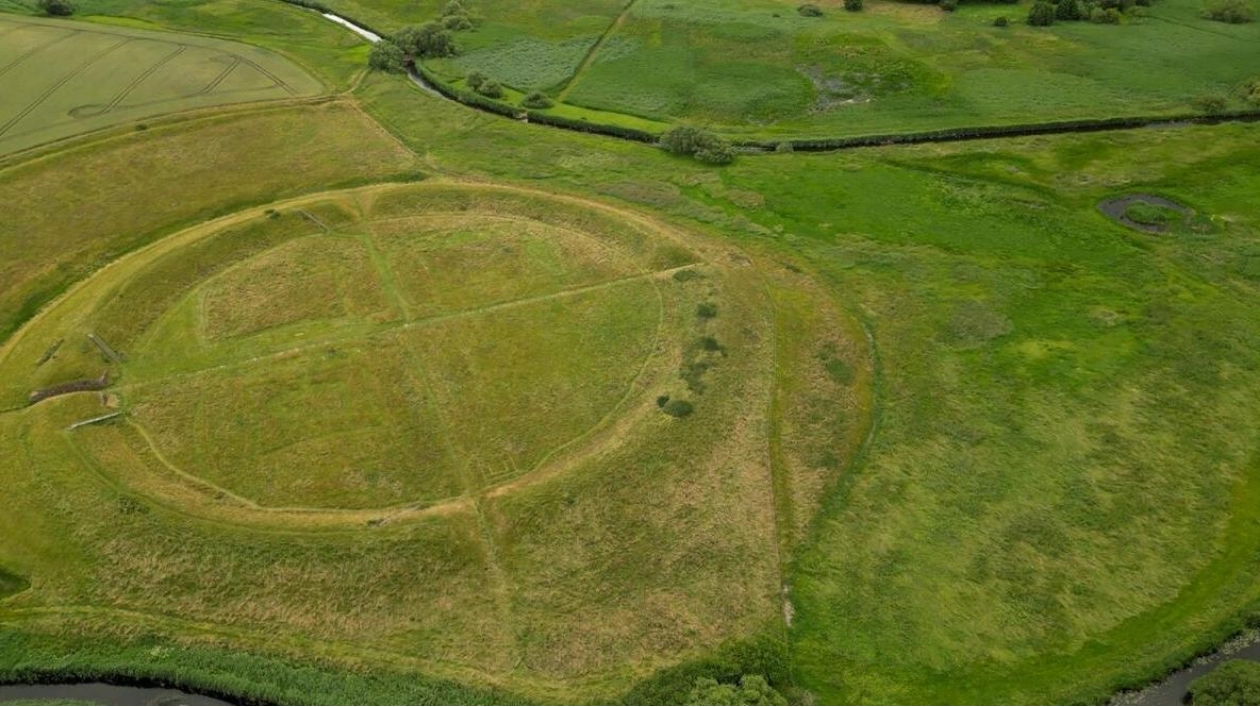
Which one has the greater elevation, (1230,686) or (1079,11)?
(1079,11)

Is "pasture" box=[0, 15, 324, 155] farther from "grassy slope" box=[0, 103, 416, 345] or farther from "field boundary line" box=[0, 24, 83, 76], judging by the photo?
"grassy slope" box=[0, 103, 416, 345]

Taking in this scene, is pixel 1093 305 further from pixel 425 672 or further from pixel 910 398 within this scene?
pixel 425 672

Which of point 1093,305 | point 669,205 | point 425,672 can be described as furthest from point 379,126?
point 1093,305

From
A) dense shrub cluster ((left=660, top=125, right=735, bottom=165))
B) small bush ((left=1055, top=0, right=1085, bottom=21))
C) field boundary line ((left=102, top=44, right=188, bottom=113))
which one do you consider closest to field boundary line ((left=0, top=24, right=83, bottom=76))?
field boundary line ((left=102, top=44, right=188, bottom=113))

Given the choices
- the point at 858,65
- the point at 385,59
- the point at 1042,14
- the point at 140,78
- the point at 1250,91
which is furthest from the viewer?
the point at 1042,14

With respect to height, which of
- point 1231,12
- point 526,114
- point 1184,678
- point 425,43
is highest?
point 425,43

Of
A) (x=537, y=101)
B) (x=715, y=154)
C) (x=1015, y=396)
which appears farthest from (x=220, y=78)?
(x=1015, y=396)

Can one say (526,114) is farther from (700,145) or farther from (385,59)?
(385,59)
